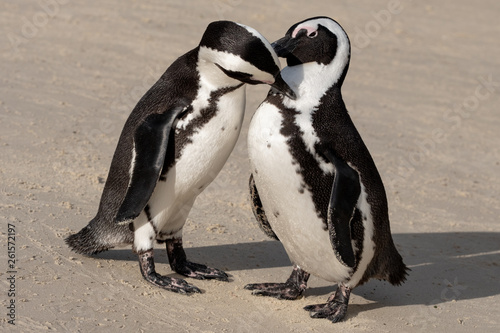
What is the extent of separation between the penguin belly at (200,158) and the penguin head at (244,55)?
18cm

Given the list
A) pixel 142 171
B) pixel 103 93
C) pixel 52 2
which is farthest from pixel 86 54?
pixel 142 171

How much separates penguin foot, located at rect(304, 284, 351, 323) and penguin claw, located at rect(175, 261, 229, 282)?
0.50 metres

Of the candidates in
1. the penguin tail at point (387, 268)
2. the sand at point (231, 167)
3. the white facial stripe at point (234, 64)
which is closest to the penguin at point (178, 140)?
the white facial stripe at point (234, 64)

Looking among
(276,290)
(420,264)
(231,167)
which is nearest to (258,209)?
(276,290)

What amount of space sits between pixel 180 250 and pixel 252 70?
1102 millimetres

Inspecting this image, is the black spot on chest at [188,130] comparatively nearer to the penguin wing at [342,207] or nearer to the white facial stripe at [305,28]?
the white facial stripe at [305,28]

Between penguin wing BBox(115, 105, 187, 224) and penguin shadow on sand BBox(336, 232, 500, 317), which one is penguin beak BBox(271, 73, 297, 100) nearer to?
penguin wing BBox(115, 105, 187, 224)

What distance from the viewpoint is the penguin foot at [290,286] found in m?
3.93

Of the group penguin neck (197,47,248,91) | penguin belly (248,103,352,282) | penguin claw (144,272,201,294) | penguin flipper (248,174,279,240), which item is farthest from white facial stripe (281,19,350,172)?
penguin claw (144,272,201,294)

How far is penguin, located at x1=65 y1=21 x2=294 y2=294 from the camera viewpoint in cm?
350

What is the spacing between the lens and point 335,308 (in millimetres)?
3766

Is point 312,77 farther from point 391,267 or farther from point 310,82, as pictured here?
point 391,267

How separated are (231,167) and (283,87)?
2.44 m

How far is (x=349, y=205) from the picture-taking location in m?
3.42
